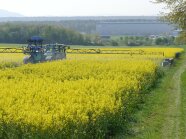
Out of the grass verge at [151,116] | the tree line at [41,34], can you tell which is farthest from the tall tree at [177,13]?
the tree line at [41,34]

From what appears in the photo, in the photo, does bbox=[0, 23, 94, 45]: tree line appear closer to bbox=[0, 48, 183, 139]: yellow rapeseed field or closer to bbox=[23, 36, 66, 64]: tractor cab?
bbox=[23, 36, 66, 64]: tractor cab

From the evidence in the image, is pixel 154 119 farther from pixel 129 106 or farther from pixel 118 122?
pixel 118 122

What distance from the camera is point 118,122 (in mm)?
15133

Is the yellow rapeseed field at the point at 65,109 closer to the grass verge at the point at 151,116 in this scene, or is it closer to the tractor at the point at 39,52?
the grass verge at the point at 151,116

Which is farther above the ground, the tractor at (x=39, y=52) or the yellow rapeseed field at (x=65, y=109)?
the yellow rapeseed field at (x=65, y=109)

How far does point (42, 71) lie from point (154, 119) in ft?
40.7

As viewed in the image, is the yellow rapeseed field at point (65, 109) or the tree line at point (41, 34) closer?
the yellow rapeseed field at point (65, 109)

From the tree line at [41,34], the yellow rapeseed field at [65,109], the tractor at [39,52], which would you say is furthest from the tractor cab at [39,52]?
the tree line at [41,34]

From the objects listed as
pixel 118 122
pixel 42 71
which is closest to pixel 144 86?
pixel 42 71

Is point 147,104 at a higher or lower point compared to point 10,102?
lower

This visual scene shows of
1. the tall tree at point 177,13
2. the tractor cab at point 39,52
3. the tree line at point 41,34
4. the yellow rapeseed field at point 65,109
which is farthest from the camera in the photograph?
the tree line at point 41,34

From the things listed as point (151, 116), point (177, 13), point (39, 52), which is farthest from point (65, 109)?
point (39, 52)

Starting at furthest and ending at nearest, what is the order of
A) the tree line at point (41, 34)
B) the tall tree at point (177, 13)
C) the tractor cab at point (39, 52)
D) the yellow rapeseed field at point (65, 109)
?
1. the tree line at point (41, 34)
2. the tractor cab at point (39, 52)
3. the tall tree at point (177, 13)
4. the yellow rapeseed field at point (65, 109)

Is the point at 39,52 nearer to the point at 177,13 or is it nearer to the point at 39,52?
the point at 39,52
